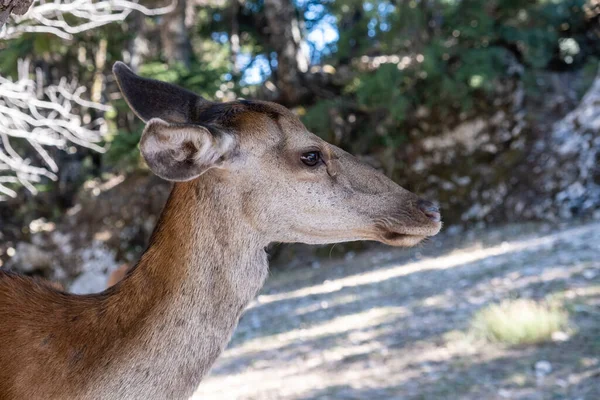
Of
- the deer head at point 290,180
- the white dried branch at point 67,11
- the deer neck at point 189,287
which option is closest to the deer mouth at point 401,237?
the deer head at point 290,180

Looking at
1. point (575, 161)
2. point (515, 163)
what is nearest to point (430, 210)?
point (575, 161)

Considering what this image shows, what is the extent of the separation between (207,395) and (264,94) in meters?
9.62

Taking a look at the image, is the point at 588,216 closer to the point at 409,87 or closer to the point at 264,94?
the point at 409,87

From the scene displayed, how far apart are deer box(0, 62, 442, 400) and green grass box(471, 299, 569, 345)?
363 centimetres

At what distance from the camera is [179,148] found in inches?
103

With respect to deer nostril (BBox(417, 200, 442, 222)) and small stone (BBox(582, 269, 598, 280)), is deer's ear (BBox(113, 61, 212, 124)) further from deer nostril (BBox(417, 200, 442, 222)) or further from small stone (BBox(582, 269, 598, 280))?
small stone (BBox(582, 269, 598, 280))

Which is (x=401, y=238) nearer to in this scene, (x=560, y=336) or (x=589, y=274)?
(x=560, y=336)

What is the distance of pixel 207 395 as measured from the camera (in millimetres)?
6668

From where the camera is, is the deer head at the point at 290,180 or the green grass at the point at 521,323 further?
the green grass at the point at 521,323

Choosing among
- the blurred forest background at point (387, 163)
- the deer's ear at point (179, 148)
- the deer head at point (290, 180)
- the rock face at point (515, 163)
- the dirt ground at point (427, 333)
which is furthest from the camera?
the rock face at point (515, 163)

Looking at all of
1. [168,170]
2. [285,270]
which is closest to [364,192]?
[168,170]

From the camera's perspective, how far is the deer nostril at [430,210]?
10.2ft

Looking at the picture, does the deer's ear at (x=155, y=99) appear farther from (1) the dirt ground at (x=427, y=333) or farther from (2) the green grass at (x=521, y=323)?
(2) the green grass at (x=521, y=323)

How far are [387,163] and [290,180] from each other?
39.4 feet
